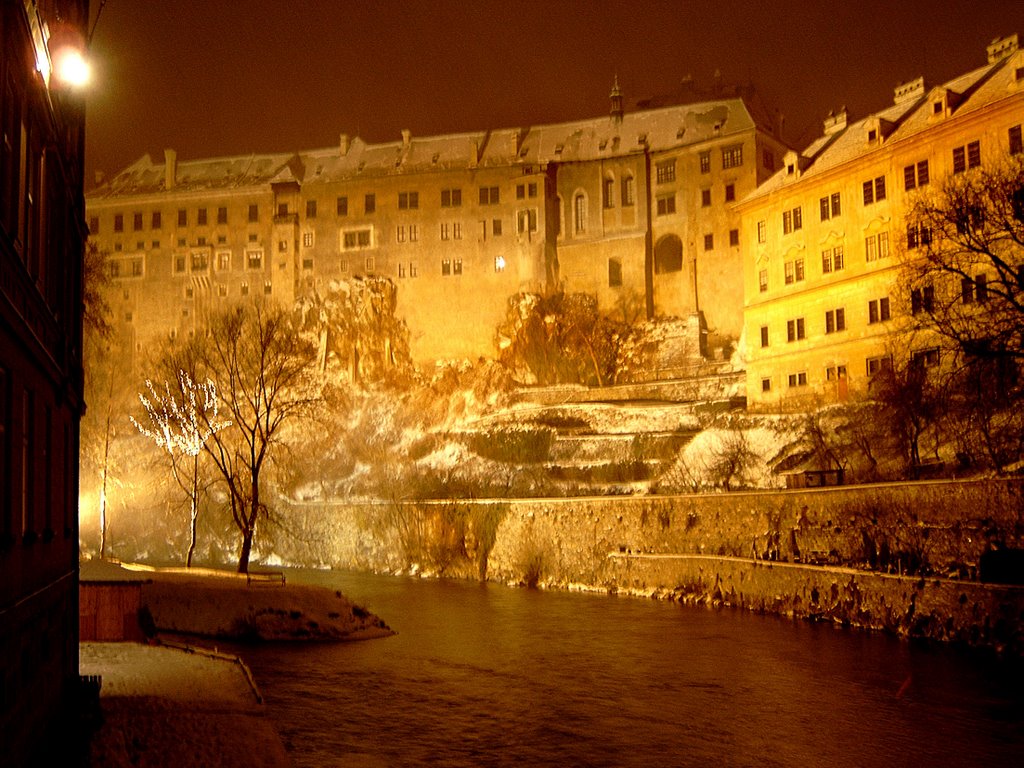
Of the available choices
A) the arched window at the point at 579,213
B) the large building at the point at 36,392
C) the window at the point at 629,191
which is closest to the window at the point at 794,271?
the window at the point at 629,191

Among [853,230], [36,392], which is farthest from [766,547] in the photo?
[36,392]

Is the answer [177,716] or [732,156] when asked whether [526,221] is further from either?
[177,716]

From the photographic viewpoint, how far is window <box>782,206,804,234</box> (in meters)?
47.2

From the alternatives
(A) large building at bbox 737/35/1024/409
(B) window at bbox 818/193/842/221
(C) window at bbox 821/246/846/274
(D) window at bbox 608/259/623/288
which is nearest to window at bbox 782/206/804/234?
(A) large building at bbox 737/35/1024/409

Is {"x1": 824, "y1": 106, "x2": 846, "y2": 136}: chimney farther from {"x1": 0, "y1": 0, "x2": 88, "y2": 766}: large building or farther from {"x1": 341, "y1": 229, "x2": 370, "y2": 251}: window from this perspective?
{"x1": 0, "y1": 0, "x2": 88, "y2": 766}: large building

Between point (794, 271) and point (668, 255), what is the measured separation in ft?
77.2

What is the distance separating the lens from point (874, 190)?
43.7m

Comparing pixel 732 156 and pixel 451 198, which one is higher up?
pixel 451 198

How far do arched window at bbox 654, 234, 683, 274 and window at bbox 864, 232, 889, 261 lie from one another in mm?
25826

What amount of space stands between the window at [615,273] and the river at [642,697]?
142 feet

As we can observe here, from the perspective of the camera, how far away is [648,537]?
38.2 metres

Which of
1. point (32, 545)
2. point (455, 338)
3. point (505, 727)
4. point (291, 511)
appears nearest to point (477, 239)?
point (455, 338)

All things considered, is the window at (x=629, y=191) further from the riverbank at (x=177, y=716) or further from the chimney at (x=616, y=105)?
the riverbank at (x=177, y=716)

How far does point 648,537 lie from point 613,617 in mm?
6783
